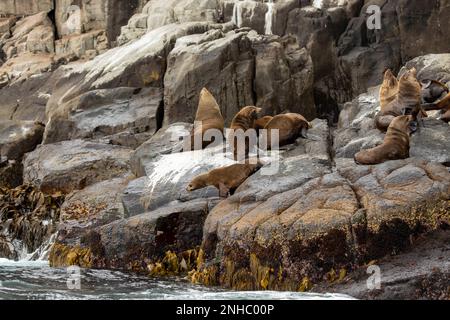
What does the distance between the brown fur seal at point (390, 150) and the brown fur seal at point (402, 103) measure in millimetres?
1291

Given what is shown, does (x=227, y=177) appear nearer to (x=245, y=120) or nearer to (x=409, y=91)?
(x=245, y=120)

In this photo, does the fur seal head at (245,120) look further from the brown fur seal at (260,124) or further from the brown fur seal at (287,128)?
the brown fur seal at (287,128)

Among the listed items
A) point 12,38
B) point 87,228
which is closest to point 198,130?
point 87,228

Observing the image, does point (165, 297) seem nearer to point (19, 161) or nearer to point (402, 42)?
point (19, 161)

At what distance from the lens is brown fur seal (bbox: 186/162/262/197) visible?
12984 millimetres

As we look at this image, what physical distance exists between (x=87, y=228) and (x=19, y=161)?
6.53 m

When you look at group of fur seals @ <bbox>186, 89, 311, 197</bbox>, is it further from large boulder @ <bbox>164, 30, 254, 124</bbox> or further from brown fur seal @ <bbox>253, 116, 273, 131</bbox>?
large boulder @ <bbox>164, 30, 254, 124</bbox>

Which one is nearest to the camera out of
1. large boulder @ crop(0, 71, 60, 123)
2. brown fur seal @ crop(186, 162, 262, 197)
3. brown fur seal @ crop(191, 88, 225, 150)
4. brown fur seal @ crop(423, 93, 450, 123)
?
brown fur seal @ crop(186, 162, 262, 197)

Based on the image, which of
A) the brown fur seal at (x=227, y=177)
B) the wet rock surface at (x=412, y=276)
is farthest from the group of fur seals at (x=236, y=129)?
the wet rock surface at (x=412, y=276)

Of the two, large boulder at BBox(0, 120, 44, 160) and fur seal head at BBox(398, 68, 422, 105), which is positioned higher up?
fur seal head at BBox(398, 68, 422, 105)

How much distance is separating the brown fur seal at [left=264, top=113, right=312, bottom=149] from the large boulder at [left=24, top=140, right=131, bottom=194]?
141 inches

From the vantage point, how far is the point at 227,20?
2264 cm

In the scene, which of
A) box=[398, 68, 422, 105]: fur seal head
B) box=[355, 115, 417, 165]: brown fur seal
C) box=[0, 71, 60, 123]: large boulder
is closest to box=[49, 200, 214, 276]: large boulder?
box=[355, 115, 417, 165]: brown fur seal
